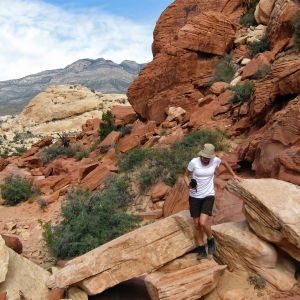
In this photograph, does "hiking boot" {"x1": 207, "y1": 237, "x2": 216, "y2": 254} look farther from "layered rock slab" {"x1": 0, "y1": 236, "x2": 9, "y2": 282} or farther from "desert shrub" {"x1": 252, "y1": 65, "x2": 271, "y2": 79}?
"desert shrub" {"x1": 252, "y1": 65, "x2": 271, "y2": 79}

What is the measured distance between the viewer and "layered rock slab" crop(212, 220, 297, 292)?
4.12 m

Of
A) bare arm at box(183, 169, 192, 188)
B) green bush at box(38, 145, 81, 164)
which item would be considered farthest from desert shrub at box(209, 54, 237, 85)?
bare arm at box(183, 169, 192, 188)

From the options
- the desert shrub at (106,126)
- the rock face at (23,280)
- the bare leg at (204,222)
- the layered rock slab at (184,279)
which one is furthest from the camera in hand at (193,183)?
the desert shrub at (106,126)

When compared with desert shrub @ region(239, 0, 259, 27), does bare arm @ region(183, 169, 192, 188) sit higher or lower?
lower

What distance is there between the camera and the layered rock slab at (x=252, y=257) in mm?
4119

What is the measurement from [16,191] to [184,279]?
29.4ft

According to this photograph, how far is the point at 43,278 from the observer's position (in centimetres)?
471

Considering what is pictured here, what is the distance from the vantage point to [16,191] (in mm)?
11352

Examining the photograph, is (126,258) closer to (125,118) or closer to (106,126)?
(106,126)

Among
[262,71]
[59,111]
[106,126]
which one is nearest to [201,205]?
[262,71]

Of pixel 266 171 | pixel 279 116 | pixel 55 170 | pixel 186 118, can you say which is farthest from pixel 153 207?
pixel 55 170

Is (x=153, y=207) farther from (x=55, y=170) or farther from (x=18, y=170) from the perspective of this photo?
(x=18, y=170)

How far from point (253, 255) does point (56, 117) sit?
34202mm

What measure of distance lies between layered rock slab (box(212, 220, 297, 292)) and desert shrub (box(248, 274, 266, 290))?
6 cm
